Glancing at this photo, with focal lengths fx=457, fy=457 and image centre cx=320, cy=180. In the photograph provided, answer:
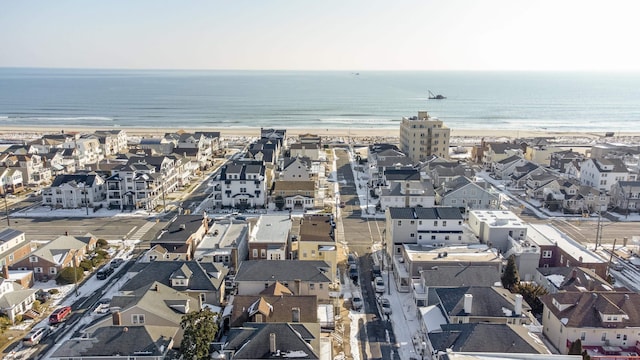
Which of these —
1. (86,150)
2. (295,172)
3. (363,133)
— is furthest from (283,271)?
→ (363,133)

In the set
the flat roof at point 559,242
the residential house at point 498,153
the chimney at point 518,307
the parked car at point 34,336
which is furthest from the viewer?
the residential house at point 498,153

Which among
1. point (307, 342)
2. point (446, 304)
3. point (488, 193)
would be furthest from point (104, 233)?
point (488, 193)

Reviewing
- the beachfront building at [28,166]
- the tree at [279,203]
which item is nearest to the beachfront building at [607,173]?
the tree at [279,203]

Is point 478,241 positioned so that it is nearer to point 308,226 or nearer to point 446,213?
point 446,213

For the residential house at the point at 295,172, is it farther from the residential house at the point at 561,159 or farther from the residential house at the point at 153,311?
the residential house at the point at 561,159

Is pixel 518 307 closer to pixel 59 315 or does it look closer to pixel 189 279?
pixel 189 279

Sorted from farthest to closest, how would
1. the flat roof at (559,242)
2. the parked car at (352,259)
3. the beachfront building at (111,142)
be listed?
the beachfront building at (111,142)
the parked car at (352,259)
the flat roof at (559,242)
